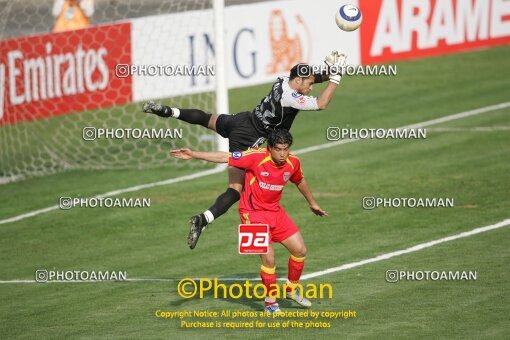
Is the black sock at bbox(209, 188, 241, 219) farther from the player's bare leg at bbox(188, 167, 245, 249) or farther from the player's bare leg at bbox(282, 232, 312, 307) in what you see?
the player's bare leg at bbox(282, 232, 312, 307)

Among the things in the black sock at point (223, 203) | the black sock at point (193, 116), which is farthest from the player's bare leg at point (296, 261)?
the black sock at point (193, 116)

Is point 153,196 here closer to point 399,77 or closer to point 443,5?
point 399,77

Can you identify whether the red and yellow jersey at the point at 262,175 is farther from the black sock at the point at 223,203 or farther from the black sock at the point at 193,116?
the black sock at the point at 193,116

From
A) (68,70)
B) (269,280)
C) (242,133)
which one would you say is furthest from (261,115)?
(68,70)

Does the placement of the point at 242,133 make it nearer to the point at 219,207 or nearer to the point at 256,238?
the point at 219,207

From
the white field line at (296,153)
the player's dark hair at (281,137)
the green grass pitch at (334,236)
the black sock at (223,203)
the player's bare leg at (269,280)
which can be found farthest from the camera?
the white field line at (296,153)

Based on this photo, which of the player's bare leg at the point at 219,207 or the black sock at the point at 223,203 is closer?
the player's bare leg at the point at 219,207

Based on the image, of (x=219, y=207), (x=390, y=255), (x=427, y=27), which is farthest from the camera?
(x=427, y=27)

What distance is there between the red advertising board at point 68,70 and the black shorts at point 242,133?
35.0 feet

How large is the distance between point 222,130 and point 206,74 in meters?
9.89

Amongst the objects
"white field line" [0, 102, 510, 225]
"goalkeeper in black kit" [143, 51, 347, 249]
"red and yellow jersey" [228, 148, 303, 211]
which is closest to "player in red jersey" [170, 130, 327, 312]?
"red and yellow jersey" [228, 148, 303, 211]

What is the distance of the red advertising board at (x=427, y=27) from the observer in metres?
30.1

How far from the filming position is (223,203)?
44.3 feet

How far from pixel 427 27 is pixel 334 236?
598 inches
